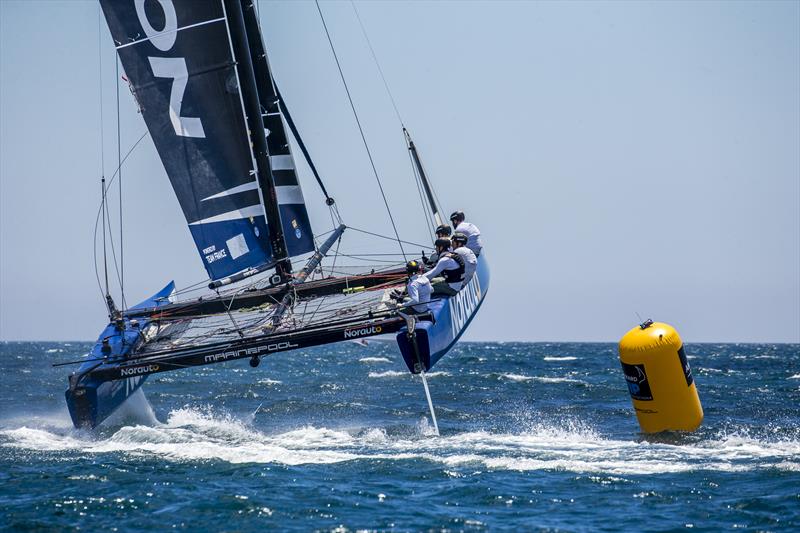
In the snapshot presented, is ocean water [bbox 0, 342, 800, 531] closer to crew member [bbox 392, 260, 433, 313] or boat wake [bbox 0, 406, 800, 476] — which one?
boat wake [bbox 0, 406, 800, 476]

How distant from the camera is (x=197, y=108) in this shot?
1289 centimetres

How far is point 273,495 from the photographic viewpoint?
806cm

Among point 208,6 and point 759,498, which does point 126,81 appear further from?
→ point 759,498

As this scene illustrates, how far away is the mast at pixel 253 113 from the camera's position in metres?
12.6

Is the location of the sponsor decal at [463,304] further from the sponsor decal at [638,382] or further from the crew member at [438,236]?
the sponsor decal at [638,382]

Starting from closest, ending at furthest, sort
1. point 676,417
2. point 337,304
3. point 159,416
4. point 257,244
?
point 676,417 → point 337,304 → point 257,244 → point 159,416

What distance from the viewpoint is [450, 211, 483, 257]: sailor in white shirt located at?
13109mm

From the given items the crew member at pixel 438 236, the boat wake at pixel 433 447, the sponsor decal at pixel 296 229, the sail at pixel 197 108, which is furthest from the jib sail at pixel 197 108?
the boat wake at pixel 433 447

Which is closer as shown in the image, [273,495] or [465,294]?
[273,495]

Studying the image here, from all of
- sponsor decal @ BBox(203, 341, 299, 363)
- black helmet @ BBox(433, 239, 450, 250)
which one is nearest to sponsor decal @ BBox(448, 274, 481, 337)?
black helmet @ BBox(433, 239, 450, 250)

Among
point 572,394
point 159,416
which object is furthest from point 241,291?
point 572,394

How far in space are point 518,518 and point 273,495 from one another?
208cm

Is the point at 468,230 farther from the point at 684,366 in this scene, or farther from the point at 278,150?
the point at 684,366

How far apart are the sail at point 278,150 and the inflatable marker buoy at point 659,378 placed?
494 centimetres
